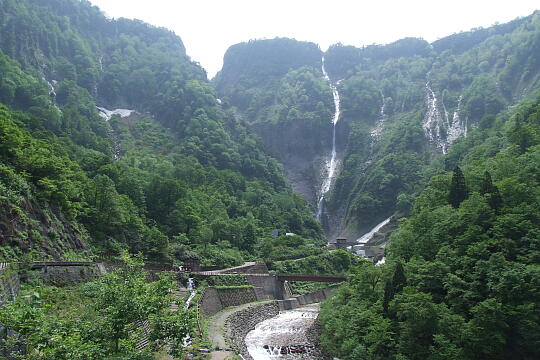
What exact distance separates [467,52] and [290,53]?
7343 centimetres

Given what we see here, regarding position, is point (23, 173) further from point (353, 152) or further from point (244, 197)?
point (353, 152)

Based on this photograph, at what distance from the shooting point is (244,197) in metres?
97.2

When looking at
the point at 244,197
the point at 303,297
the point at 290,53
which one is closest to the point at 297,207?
the point at 244,197

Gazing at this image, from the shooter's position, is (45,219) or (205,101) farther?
(205,101)

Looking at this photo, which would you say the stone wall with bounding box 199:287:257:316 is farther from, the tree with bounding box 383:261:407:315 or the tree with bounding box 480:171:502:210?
the tree with bounding box 480:171:502:210

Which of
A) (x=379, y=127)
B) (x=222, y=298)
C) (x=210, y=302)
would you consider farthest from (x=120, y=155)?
(x=379, y=127)

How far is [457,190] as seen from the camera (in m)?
36.7

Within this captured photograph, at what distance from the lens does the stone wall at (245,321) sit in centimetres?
3339

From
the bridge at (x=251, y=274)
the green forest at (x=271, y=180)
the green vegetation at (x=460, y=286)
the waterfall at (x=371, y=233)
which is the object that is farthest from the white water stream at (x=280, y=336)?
the waterfall at (x=371, y=233)

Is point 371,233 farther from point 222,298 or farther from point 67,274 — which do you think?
point 67,274

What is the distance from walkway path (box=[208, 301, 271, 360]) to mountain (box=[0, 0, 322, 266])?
12.6 metres

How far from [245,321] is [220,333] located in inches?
325

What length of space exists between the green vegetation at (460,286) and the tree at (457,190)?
0.08 metres

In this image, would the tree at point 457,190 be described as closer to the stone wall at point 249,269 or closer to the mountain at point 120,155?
the stone wall at point 249,269
